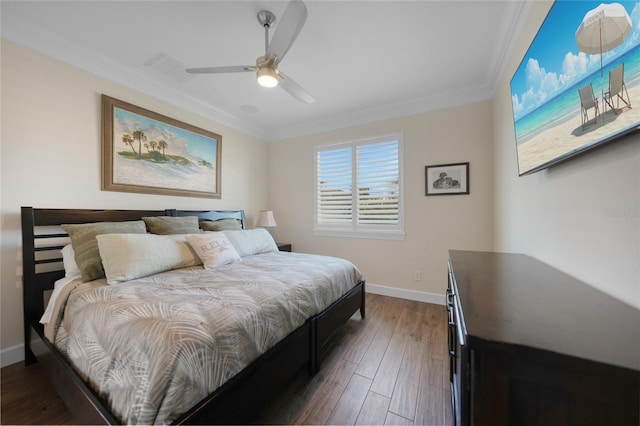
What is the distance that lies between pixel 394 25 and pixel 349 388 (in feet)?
9.05

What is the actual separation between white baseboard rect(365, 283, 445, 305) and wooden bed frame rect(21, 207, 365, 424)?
88 cm

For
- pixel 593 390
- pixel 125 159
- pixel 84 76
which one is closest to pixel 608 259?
pixel 593 390

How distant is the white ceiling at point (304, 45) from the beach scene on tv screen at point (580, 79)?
836 mm

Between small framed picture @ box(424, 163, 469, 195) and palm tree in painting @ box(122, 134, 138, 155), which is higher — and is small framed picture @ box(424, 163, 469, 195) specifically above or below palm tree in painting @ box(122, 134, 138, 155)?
below

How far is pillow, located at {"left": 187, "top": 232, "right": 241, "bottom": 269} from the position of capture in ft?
6.70

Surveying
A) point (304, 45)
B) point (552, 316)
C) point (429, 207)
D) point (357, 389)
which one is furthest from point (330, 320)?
point (304, 45)

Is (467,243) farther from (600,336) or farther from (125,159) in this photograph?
(125,159)

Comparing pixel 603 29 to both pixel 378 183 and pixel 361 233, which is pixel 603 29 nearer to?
pixel 378 183

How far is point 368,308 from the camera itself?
2871 mm

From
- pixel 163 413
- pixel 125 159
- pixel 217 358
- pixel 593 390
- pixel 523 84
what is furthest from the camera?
pixel 125 159

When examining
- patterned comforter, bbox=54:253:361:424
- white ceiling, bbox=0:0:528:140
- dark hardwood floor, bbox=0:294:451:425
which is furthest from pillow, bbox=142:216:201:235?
white ceiling, bbox=0:0:528:140

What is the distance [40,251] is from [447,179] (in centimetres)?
415

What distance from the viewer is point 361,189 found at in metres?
3.50

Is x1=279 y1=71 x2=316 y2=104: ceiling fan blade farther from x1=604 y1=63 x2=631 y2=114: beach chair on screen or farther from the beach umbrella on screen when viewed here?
x1=604 y1=63 x2=631 y2=114: beach chair on screen
